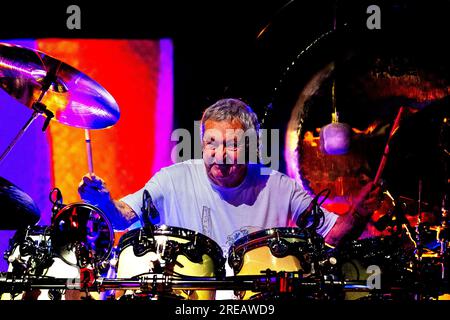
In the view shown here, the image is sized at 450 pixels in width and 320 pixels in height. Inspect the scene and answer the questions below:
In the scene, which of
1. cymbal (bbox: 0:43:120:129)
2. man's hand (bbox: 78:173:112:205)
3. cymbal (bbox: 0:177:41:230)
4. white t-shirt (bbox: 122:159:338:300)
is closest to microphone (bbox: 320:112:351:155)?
white t-shirt (bbox: 122:159:338:300)

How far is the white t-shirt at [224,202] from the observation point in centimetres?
317

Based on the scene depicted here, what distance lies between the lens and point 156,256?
95.7 inches

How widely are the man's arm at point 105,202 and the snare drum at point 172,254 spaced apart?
0.26 m

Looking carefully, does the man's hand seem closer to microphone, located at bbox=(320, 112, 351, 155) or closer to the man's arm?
the man's arm

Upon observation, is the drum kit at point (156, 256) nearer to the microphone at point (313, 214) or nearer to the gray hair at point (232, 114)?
the microphone at point (313, 214)

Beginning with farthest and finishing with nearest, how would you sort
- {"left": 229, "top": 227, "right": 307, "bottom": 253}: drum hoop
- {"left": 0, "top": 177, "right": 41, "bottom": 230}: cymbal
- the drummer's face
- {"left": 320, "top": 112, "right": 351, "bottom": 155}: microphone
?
{"left": 320, "top": 112, "right": 351, "bottom": 155}: microphone → the drummer's face → {"left": 229, "top": 227, "right": 307, "bottom": 253}: drum hoop → {"left": 0, "top": 177, "right": 41, "bottom": 230}: cymbal

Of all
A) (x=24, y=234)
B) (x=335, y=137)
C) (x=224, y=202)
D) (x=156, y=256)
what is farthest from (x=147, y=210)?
(x=335, y=137)

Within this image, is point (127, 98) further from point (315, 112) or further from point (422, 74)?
point (422, 74)

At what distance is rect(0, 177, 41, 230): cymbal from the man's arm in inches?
11.0

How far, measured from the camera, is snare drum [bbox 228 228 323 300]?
2.54 metres

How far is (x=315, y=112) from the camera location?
3816 millimetres

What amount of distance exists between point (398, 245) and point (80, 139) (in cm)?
214

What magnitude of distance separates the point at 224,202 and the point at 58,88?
1.01 m
